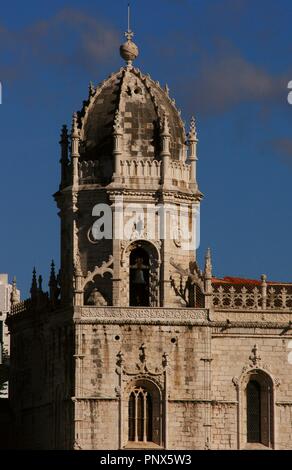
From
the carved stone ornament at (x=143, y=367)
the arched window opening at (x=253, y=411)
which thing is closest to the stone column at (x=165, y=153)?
the carved stone ornament at (x=143, y=367)

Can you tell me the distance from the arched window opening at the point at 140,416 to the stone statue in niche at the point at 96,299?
375 centimetres

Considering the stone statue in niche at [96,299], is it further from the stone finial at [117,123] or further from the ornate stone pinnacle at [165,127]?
the ornate stone pinnacle at [165,127]

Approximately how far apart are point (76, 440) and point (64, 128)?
44.4 ft

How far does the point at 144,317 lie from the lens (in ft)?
406

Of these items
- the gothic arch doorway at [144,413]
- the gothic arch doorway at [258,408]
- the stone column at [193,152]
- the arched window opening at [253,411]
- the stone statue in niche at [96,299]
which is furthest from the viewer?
the stone column at [193,152]

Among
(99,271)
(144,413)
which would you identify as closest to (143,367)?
(144,413)

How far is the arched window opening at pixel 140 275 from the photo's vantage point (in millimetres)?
125250

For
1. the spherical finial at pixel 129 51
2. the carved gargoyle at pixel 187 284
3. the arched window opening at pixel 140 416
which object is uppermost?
the spherical finial at pixel 129 51

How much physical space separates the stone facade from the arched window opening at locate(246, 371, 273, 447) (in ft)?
0.13

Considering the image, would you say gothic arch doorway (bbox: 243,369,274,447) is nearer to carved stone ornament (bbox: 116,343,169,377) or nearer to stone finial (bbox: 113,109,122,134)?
carved stone ornament (bbox: 116,343,169,377)

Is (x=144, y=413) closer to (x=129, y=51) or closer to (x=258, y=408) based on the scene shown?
(x=258, y=408)

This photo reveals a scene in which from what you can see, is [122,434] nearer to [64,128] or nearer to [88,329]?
[88,329]

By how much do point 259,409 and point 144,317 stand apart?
613cm

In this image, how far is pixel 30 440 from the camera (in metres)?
130
